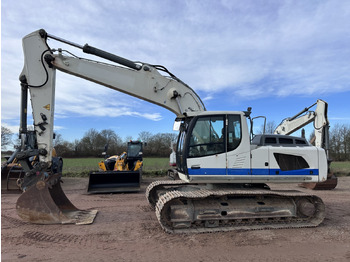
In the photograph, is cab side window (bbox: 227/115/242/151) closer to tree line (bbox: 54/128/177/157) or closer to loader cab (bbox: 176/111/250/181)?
loader cab (bbox: 176/111/250/181)

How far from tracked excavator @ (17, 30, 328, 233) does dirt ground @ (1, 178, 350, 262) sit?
1.14ft

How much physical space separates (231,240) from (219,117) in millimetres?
2661

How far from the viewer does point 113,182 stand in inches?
416

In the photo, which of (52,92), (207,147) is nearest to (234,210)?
(207,147)

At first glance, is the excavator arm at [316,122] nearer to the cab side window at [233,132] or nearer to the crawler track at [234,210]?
the crawler track at [234,210]

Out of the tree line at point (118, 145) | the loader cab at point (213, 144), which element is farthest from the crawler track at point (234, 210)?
the tree line at point (118, 145)

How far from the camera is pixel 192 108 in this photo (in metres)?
6.79

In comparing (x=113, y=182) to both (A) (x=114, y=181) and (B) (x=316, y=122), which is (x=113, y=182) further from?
(B) (x=316, y=122)

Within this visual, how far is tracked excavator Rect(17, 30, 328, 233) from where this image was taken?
5.52m

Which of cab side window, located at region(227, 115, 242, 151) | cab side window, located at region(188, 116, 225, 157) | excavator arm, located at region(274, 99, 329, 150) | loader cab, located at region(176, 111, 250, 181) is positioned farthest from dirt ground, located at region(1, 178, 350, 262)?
excavator arm, located at region(274, 99, 329, 150)

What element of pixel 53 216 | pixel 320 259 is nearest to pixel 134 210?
pixel 53 216

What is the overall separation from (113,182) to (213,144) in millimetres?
6219

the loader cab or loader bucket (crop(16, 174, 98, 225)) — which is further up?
the loader cab

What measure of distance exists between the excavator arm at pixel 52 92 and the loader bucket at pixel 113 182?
133 inches
